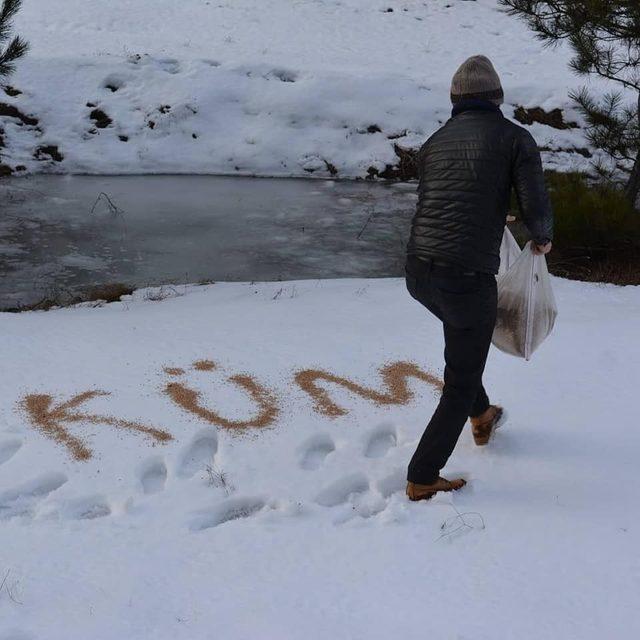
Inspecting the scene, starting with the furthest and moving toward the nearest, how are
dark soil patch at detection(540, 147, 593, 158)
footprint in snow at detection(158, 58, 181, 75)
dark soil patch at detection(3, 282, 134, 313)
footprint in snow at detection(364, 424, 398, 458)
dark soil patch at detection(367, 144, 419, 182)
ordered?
footprint in snow at detection(158, 58, 181, 75)
dark soil patch at detection(540, 147, 593, 158)
dark soil patch at detection(367, 144, 419, 182)
dark soil patch at detection(3, 282, 134, 313)
footprint in snow at detection(364, 424, 398, 458)

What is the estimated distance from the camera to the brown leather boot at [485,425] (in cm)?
341

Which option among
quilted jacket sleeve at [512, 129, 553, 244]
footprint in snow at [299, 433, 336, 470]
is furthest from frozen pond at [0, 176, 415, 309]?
quilted jacket sleeve at [512, 129, 553, 244]

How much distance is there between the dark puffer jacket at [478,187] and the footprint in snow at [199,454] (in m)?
1.38

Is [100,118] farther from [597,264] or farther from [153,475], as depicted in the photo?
[153,475]

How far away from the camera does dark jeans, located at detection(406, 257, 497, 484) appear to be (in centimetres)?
283

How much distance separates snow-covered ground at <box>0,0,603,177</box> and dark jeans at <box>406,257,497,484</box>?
8392 mm

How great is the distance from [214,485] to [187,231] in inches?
208

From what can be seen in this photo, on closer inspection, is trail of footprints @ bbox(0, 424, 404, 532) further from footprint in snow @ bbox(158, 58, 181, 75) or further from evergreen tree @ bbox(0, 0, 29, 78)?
footprint in snow @ bbox(158, 58, 181, 75)

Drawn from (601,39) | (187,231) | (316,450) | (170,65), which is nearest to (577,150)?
(601,39)

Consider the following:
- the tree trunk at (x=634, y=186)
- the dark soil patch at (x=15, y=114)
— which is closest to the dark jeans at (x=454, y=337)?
the tree trunk at (x=634, y=186)

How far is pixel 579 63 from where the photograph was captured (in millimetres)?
6797

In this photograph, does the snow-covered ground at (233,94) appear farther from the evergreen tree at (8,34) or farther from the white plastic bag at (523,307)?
the white plastic bag at (523,307)

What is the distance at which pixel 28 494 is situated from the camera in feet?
10.3

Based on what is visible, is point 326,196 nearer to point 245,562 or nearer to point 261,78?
point 261,78
